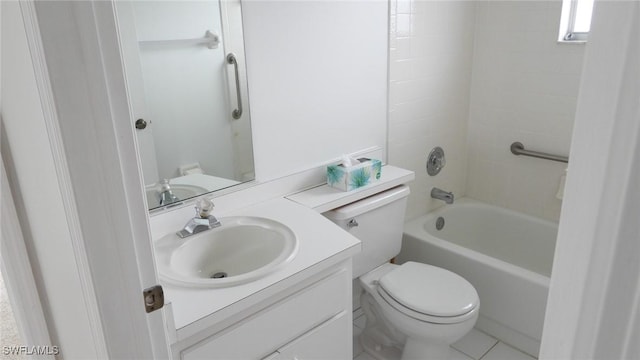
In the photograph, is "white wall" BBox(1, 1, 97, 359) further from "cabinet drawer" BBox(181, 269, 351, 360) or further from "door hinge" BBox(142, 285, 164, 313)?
"cabinet drawer" BBox(181, 269, 351, 360)

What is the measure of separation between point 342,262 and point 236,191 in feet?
1.65

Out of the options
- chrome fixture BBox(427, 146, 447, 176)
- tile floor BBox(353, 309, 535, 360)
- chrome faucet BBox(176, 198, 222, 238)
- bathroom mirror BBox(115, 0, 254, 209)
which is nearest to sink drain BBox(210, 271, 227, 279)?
chrome faucet BBox(176, 198, 222, 238)

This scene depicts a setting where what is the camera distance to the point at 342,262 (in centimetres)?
152

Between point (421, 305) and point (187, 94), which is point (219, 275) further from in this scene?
point (421, 305)

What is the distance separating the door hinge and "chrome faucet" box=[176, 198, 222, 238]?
68 cm

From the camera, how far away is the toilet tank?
1.86m

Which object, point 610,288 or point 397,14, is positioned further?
point 397,14

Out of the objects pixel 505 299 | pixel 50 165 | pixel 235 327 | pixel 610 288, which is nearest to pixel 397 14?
pixel 505 299

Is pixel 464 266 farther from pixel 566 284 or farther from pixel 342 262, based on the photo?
pixel 566 284

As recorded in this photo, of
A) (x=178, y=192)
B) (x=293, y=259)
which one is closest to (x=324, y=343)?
(x=293, y=259)

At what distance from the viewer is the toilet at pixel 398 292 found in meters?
1.78

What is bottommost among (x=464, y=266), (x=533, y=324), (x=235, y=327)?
(x=533, y=324)

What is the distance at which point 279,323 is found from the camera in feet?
4.47

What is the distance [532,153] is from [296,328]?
1725 mm
